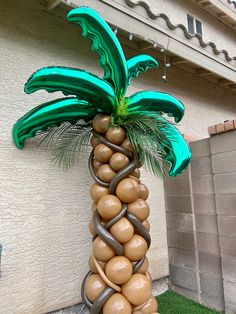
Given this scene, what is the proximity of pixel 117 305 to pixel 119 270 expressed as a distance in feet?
0.73

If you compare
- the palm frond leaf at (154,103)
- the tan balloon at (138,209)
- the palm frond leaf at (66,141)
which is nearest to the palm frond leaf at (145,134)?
the palm frond leaf at (154,103)

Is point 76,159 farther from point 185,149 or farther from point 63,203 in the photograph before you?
point 185,149

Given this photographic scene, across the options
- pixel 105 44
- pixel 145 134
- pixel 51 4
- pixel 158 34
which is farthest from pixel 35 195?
pixel 158 34

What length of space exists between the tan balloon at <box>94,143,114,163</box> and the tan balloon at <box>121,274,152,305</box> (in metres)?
0.88

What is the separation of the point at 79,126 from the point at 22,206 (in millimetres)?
895

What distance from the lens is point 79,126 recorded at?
2484 mm

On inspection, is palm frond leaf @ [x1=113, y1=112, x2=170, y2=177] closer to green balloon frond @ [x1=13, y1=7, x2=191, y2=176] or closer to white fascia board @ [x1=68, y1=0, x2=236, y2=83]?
green balloon frond @ [x1=13, y1=7, x2=191, y2=176]

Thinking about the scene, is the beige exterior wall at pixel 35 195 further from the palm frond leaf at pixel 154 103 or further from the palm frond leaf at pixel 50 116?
the palm frond leaf at pixel 154 103

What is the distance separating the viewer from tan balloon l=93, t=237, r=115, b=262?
6.47ft

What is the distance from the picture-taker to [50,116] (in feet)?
7.67

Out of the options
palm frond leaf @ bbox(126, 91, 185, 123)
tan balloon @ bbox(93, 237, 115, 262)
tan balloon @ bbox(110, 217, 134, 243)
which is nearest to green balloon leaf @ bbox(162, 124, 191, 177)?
palm frond leaf @ bbox(126, 91, 185, 123)

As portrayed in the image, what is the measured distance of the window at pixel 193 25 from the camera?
5301 mm

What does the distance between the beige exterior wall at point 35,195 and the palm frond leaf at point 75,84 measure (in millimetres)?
713

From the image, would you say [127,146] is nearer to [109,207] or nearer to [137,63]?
[109,207]
